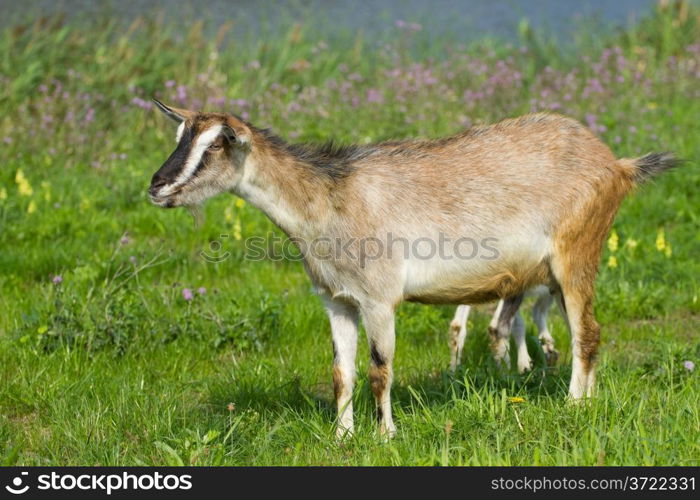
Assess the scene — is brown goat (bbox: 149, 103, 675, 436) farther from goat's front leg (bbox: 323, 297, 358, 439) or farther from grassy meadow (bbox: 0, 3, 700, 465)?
grassy meadow (bbox: 0, 3, 700, 465)

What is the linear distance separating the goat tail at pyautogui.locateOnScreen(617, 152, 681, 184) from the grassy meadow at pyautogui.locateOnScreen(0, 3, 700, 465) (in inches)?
41.4

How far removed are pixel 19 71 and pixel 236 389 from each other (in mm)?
6304

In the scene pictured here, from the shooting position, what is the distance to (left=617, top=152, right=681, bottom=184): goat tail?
565 centimetres

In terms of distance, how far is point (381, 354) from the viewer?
204 inches

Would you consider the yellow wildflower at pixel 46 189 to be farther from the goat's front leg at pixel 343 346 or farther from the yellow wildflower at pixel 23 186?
the goat's front leg at pixel 343 346

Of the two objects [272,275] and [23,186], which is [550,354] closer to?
[272,275]

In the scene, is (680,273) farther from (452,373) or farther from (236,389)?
(236,389)

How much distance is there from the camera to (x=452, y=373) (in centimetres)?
578

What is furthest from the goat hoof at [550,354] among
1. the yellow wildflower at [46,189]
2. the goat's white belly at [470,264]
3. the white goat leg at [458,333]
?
the yellow wildflower at [46,189]

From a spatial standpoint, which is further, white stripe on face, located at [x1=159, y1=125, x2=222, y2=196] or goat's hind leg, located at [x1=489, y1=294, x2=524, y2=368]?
goat's hind leg, located at [x1=489, y1=294, x2=524, y2=368]

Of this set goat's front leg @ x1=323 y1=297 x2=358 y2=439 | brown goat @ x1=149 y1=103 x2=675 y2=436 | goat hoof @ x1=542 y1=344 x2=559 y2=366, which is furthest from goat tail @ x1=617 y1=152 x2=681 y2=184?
goat's front leg @ x1=323 y1=297 x2=358 y2=439

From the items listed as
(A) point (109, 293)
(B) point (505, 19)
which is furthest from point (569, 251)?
(B) point (505, 19)

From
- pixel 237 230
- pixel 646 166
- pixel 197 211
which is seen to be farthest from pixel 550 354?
pixel 237 230

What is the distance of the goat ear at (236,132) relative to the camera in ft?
15.9
